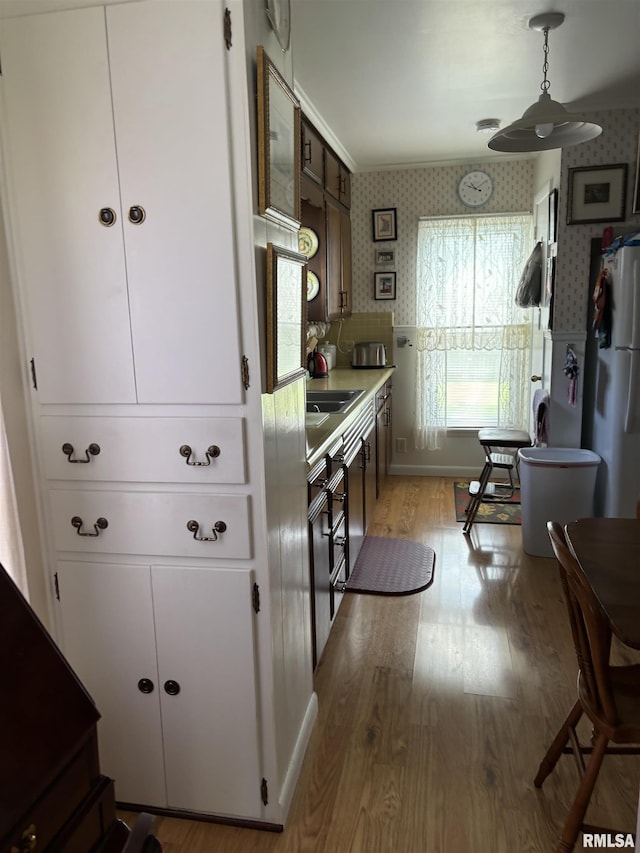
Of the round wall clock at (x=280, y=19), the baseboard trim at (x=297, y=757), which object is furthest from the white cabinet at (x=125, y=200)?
the baseboard trim at (x=297, y=757)

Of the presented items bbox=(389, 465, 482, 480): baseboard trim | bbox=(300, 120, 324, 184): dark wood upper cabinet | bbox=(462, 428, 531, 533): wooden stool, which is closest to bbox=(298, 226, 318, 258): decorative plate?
bbox=(300, 120, 324, 184): dark wood upper cabinet

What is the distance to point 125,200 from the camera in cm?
150

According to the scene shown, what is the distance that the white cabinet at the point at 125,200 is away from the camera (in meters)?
1.43

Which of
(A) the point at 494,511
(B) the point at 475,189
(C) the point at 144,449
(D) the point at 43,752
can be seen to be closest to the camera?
(D) the point at 43,752

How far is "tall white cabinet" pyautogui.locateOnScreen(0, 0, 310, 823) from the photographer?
1446mm

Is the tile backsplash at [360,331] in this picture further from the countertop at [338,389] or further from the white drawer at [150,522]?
the white drawer at [150,522]

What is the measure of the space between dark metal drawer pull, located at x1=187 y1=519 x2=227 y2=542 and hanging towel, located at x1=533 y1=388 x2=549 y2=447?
2.84 metres

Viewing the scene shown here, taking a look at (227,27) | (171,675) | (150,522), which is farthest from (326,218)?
(171,675)

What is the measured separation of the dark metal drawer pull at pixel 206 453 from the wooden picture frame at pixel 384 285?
12.5ft

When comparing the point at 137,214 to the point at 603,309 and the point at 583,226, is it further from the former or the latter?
the point at 583,226

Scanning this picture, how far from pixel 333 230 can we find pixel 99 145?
287 cm

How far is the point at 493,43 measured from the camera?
2.62m

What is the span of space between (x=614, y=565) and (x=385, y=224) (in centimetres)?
391

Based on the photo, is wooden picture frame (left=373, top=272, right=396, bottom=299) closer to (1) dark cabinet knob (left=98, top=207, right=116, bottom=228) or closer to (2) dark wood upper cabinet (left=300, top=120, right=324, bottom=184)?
(2) dark wood upper cabinet (left=300, top=120, right=324, bottom=184)
